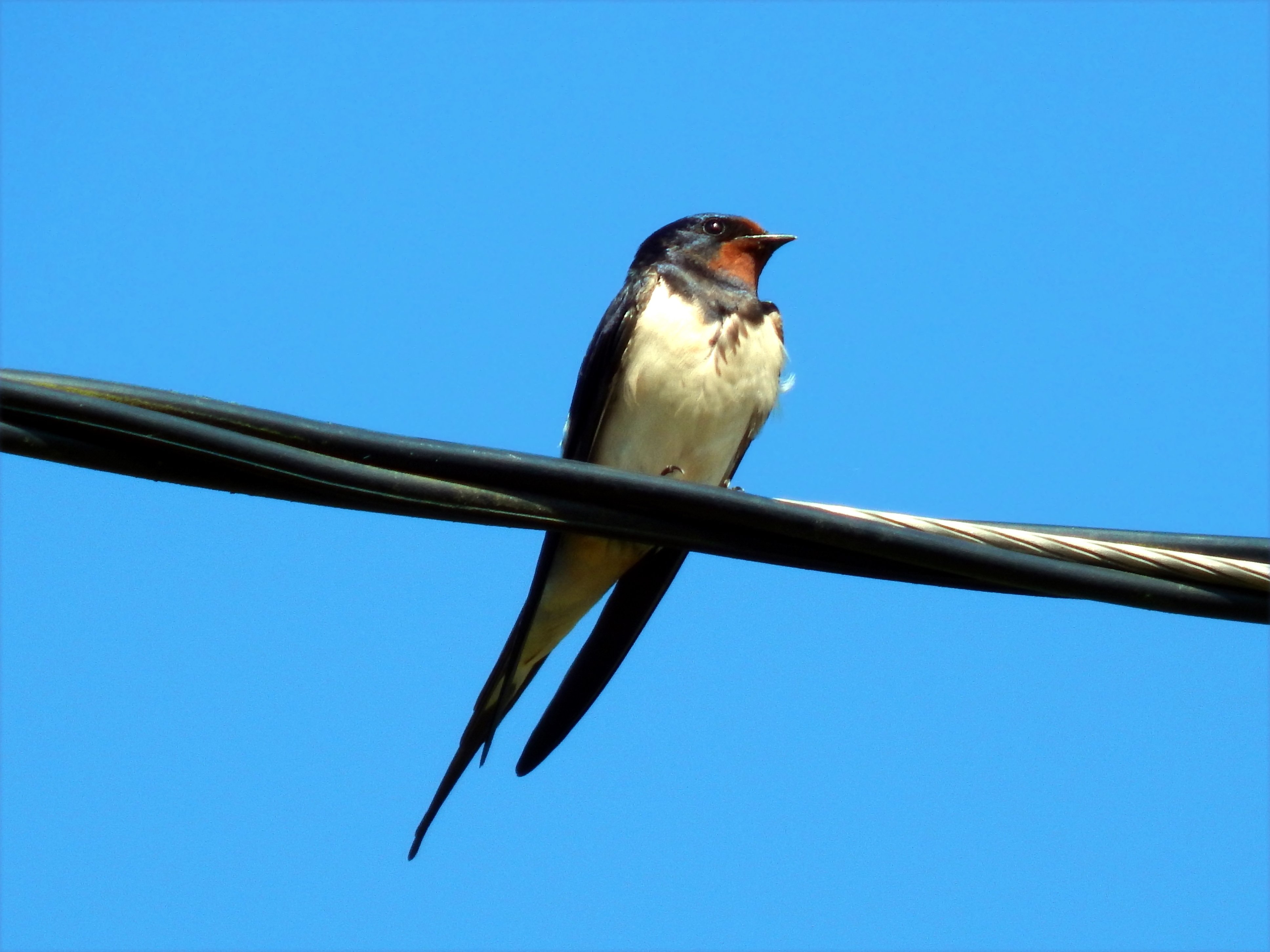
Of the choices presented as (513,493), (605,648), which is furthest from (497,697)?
(513,493)

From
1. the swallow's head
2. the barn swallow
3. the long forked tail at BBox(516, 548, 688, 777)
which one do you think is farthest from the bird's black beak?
the long forked tail at BBox(516, 548, 688, 777)

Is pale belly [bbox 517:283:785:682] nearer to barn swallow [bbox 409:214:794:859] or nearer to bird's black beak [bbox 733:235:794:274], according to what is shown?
barn swallow [bbox 409:214:794:859]

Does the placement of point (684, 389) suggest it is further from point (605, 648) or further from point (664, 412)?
point (605, 648)

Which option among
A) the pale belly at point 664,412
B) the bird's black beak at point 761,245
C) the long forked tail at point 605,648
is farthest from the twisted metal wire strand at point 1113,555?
the bird's black beak at point 761,245

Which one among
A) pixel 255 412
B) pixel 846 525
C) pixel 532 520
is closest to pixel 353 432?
pixel 255 412

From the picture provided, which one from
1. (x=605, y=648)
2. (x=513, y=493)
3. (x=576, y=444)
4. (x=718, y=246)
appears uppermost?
(x=718, y=246)

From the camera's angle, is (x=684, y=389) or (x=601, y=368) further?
(x=601, y=368)
